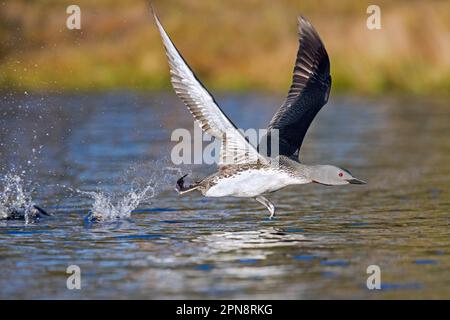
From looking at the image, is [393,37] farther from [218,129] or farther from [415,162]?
[218,129]

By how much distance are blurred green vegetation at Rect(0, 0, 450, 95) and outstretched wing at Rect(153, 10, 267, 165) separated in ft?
62.2

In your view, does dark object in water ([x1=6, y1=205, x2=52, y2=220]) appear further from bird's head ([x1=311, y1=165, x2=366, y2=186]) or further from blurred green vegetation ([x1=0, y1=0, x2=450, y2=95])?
blurred green vegetation ([x1=0, y1=0, x2=450, y2=95])

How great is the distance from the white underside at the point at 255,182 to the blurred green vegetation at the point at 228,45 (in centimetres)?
1889

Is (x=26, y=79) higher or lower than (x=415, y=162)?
higher

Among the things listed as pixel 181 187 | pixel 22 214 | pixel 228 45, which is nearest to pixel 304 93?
pixel 181 187

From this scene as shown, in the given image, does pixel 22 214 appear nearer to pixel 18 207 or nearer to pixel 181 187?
pixel 18 207

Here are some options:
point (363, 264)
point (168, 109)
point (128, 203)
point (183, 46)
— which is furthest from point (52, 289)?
point (183, 46)

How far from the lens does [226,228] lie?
418 inches

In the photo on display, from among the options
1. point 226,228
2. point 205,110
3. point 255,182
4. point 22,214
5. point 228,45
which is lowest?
point 226,228

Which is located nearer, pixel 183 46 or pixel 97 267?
pixel 97 267

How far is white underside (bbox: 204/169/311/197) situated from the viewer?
10.5m

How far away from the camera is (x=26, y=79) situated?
31.6 meters

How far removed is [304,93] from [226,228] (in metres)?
2.09

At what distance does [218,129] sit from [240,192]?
0.89 metres
